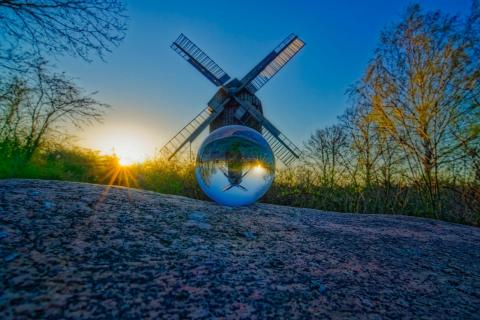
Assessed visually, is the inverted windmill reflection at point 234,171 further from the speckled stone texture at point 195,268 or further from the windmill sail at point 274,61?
the windmill sail at point 274,61

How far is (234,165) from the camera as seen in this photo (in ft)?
10.5

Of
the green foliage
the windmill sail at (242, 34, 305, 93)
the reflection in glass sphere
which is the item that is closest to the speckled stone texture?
the reflection in glass sphere

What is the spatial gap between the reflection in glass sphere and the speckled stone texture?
0.79m

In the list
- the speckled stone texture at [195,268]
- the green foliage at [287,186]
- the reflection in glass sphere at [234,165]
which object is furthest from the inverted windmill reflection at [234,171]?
the green foliage at [287,186]

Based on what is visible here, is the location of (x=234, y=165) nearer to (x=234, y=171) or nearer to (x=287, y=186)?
(x=234, y=171)

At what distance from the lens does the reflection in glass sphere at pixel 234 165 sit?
3068 millimetres

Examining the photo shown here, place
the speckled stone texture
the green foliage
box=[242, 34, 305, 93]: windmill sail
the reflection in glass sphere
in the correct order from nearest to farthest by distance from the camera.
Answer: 1. the speckled stone texture
2. the reflection in glass sphere
3. the green foliage
4. box=[242, 34, 305, 93]: windmill sail

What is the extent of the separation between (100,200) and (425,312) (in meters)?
2.46

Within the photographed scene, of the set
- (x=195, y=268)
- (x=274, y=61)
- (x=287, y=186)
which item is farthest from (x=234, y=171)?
(x=274, y=61)

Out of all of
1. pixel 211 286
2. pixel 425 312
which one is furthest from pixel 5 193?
pixel 425 312

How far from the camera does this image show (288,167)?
26.2 ft

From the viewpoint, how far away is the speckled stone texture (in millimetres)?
984

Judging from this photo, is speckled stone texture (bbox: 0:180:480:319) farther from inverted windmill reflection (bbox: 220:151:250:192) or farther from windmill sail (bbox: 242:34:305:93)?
windmill sail (bbox: 242:34:305:93)

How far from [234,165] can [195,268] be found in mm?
1971
